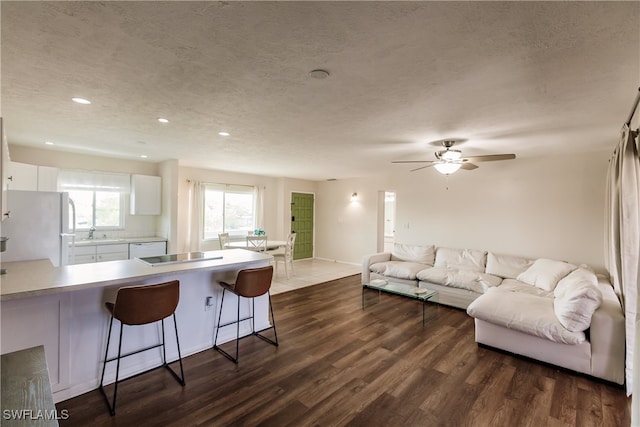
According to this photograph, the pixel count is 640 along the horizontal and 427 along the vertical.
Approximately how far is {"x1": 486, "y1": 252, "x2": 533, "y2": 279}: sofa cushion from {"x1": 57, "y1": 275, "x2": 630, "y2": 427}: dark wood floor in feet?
5.98

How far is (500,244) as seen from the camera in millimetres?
5047

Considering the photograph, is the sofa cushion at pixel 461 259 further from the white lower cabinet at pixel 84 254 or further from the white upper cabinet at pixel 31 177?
the white upper cabinet at pixel 31 177

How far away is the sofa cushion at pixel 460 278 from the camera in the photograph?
4.25m

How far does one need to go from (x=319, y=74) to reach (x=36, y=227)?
341cm

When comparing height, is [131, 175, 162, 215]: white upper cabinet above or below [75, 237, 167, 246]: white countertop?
above

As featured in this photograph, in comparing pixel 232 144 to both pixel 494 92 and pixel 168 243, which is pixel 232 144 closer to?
pixel 168 243

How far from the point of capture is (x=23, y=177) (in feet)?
12.5

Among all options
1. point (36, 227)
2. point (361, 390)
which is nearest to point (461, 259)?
point (361, 390)

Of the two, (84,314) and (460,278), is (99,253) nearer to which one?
(84,314)

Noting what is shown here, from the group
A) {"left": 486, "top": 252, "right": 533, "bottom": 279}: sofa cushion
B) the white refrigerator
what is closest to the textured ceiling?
the white refrigerator

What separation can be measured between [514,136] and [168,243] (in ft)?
19.4

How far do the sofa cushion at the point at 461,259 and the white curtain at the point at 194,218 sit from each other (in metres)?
5.09

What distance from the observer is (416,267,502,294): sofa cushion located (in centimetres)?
425

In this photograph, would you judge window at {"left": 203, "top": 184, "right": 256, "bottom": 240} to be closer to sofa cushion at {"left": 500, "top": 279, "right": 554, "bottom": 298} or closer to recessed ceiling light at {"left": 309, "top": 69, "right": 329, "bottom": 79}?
recessed ceiling light at {"left": 309, "top": 69, "right": 329, "bottom": 79}
